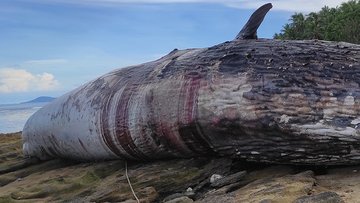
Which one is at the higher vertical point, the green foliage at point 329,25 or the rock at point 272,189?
the green foliage at point 329,25

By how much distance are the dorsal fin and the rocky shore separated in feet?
5.40

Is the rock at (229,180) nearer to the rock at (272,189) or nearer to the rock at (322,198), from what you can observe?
the rock at (272,189)

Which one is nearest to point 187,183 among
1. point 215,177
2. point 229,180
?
point 215,177

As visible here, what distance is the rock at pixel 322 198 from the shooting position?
272cm

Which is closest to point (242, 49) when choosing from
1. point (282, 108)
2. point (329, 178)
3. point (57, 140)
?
point (282, 108)

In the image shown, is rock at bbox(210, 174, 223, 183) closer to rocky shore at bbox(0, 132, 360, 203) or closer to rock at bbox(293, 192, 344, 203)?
rocky shore at bbox(0, 132, 360, 203)

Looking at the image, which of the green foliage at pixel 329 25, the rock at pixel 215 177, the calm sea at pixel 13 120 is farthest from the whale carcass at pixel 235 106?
the green foliage at pixel 329 25

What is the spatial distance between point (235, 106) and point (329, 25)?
3598 cm

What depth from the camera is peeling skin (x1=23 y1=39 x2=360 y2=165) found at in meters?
3.47

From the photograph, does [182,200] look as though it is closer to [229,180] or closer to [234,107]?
[229,180]

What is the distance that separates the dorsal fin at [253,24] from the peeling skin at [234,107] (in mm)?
234

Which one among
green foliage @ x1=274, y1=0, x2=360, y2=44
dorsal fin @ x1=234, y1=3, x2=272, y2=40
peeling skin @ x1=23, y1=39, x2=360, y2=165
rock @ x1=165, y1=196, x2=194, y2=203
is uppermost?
green foliage @ x1=274, y1=0, x2=360, y2=44

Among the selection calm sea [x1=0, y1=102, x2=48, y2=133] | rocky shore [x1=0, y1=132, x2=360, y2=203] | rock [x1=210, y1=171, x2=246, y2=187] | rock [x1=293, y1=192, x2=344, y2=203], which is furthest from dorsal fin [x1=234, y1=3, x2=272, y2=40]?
calm sea [x1=0, y1=102, x2=48, y2=133]

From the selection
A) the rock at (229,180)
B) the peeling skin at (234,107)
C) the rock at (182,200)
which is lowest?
the rock at (182,200)
